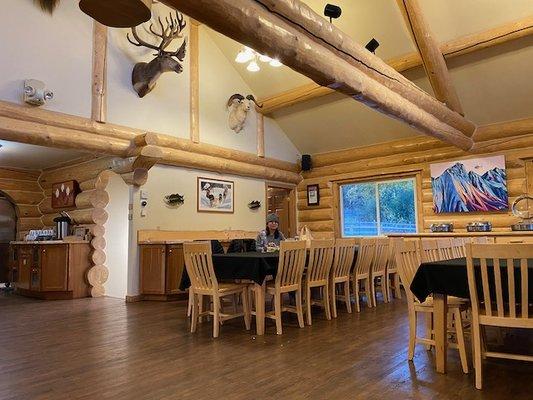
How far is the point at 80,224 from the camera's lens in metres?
7.40

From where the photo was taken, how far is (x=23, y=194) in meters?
8.44

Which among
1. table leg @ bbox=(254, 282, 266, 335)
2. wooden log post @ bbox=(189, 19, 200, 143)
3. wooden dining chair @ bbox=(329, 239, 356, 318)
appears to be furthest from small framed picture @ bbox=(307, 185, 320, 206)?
table leg @ bbox=(254, 282, 266, 335)

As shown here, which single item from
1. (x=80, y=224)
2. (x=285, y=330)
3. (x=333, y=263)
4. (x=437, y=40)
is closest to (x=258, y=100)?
(x=437, y=40)

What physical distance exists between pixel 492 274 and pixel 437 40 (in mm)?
4694

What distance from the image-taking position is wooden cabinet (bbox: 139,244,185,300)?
6.17 meters

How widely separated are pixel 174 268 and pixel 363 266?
117 inches

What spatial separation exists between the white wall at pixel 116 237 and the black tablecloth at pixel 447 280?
219 inches

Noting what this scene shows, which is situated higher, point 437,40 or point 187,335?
point 437,40

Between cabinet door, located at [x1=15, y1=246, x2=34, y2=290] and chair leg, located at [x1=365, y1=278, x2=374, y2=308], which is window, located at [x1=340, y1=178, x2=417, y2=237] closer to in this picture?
chair leg, located at [x1=365, y1=278, x2=374, y2=308]

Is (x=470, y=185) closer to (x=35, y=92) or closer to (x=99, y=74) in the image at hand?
(x=99, y=74)

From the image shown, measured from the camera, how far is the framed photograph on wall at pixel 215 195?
747 cm

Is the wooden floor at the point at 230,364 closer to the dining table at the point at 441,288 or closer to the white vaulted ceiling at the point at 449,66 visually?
the dining table at the point at 441,288

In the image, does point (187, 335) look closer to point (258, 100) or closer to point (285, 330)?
point (285, 330)

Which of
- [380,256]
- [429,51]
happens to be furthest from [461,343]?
[429,51]
